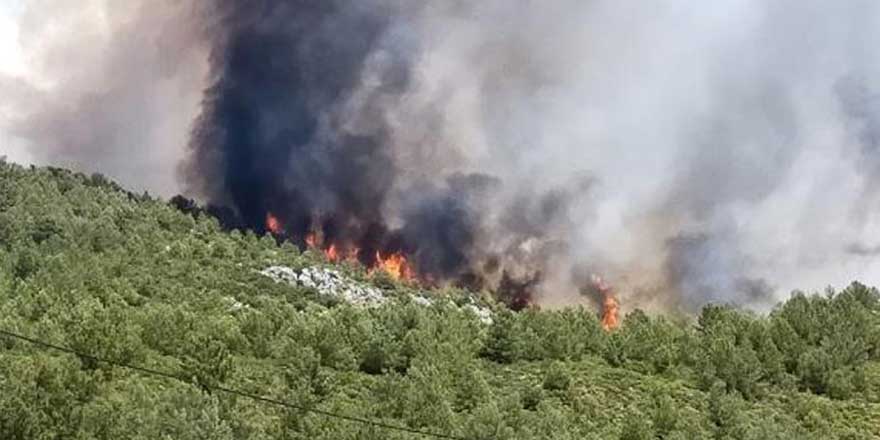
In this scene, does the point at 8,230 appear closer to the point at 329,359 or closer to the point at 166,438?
the point at 329,359

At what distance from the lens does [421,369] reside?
46.3m

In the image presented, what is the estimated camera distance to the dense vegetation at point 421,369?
36.3 meters

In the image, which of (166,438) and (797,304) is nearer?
(166,438)

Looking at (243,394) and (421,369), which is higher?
(421,369)

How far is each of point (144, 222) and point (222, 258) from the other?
9.89m

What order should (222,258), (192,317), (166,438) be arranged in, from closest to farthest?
(166,438) < (192,317) < (222,258)

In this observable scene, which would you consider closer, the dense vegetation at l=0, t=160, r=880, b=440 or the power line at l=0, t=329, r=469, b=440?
the dense vegetation at l=0, t=160, r=880, b=440

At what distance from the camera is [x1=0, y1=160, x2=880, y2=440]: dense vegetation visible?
36.3m

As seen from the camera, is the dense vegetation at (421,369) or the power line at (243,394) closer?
the dense vegetation at (421,369)

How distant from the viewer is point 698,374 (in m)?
53.2

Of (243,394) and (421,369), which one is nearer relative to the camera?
(243,394)

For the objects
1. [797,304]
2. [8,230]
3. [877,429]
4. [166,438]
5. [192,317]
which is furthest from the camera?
[8,230]

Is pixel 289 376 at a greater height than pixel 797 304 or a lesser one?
lesser

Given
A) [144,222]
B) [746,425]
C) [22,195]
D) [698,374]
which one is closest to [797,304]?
[698,374]
